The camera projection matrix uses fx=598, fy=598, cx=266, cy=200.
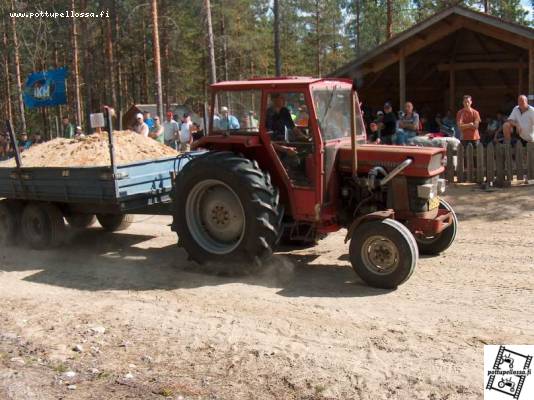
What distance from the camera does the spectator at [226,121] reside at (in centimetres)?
688

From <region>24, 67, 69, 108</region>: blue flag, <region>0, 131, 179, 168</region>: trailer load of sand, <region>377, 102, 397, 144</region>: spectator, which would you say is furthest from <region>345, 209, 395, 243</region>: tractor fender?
<region>24, 67, 69, 108</region>: blue flag

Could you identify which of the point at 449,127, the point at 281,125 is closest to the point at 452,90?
the point at 449,127

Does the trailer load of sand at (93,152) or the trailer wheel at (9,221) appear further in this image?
the trailer wheel at (9,221)

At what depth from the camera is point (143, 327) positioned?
5.30m

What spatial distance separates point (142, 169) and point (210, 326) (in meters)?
3.07

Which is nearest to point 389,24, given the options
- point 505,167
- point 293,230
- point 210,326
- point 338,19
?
point 505,167

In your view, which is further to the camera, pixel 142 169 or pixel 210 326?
pixel 142 169

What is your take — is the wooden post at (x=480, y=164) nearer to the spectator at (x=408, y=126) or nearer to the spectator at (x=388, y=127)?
the spectator at (x=408, y=126)

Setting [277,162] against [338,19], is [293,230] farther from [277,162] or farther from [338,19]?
[338,19]

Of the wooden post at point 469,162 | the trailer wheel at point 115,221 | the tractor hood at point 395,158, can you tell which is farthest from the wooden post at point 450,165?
the trailer wheel at point 115,221

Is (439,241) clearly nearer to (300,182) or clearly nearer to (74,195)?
(300,182)

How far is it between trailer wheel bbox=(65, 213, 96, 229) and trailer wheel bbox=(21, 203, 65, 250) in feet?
1.10

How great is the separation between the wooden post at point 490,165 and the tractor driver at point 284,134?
674cm

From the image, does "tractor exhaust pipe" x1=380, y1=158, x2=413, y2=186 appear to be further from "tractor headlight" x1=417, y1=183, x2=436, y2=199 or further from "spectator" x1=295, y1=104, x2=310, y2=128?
"spectator" x1=295, y1=104, x2=310, y2=128
